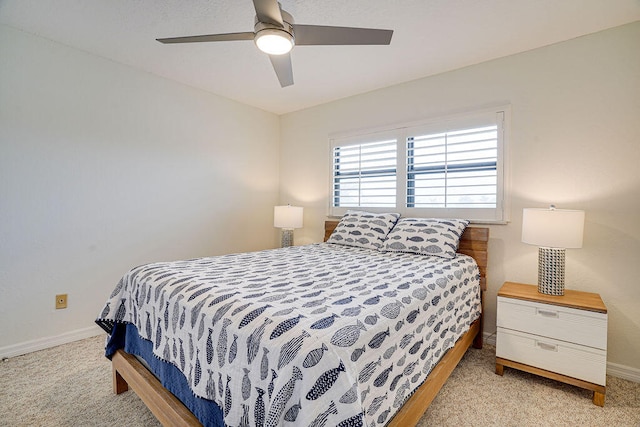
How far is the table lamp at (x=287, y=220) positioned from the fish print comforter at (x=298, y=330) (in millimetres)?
1574

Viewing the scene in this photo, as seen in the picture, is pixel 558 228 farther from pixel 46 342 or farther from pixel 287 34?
pixel 46 342

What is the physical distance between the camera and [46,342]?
2359 mm

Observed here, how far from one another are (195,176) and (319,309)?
2.68 m

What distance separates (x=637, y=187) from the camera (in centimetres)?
200

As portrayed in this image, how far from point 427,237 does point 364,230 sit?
0.63 m

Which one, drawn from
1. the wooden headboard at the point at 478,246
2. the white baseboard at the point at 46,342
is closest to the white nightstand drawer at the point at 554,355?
the wooden headboard at the point at 478,246

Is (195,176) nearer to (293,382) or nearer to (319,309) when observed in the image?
(319,309)

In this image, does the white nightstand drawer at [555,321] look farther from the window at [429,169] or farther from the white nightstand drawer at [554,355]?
the window at [429,169]

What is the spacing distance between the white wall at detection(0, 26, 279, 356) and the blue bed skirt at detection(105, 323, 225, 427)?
1.11 metres

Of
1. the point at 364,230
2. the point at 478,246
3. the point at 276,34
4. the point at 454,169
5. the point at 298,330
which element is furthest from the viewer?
the point at 364,230

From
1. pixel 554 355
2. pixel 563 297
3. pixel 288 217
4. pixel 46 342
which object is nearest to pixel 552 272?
pixel 563 297

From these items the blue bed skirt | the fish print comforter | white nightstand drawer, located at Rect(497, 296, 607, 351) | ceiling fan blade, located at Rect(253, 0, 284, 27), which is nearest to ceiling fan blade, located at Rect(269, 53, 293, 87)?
ceiling fan blade, located at Rect(253, 0, 284, 27)

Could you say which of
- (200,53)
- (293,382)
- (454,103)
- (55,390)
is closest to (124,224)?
(55,390)

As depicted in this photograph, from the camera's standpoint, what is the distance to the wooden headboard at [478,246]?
2431 millimetres
